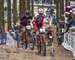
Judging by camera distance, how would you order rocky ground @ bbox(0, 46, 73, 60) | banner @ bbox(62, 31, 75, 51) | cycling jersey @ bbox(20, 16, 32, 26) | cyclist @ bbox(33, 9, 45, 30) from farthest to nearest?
cycling jersey @ bbox(20, 16, 32, 26)
cyclist @ bbox(33, 9, 45, 30)
banner @ bbox(62, 31, 75, 51)
rocky ground @ bbox(0, 46, 73, 60)

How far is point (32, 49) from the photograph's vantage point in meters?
12.1

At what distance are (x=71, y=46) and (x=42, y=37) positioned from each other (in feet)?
3.95

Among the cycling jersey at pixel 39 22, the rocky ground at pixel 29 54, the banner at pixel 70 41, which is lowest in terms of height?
the rocky ground at pixel 29 54

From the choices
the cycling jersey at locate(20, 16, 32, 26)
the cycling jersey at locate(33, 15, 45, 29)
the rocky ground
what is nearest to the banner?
the rocky ground

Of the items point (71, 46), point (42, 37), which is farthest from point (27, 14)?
point (71, 46)

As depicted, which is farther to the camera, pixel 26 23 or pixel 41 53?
pixel 26 23

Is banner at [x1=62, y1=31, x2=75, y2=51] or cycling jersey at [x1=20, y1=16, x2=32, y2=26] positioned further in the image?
cycling jersey at [x1=20, y1=16, x2=32, y2=26]

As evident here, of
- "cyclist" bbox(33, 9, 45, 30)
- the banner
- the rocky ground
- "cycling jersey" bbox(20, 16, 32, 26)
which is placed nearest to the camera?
the rocky ground

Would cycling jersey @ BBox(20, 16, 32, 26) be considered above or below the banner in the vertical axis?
above

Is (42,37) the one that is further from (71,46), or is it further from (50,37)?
(50,37)

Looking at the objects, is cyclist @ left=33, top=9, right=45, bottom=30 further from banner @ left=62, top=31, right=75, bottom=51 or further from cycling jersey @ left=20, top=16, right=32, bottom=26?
banner @ left=62, top=31, right=75, bottom=51

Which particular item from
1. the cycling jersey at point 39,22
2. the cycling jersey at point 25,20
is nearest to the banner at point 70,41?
the cycling jersey at point 39,22

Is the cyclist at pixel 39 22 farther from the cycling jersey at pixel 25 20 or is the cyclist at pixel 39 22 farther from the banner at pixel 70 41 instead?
the banner at pixel 70 41

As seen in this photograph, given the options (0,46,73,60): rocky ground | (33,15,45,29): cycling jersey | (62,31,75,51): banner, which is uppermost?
(33,15,45,29): cycling jersey
